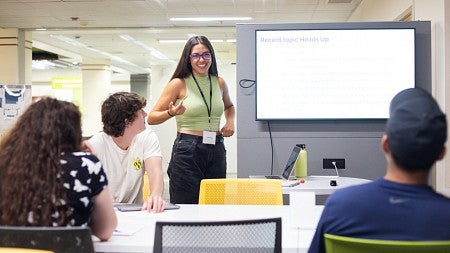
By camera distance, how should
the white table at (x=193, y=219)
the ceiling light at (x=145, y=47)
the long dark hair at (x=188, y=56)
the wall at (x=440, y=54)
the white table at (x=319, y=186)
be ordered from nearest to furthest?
the white table at (x=193, y=219), the white table at (x=319, y=186), the long dark hair at (x=188, y=56), the wall at (x=440, y=54), the ceiling light at (x=145, y=47)

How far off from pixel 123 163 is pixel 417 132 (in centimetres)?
168

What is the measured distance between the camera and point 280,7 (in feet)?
27.1

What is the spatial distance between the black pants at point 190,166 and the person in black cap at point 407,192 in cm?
193

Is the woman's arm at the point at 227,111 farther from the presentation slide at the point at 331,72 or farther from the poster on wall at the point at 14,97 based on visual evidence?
the poster on wall at the point at 14,97

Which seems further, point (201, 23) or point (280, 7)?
point (201, 23)

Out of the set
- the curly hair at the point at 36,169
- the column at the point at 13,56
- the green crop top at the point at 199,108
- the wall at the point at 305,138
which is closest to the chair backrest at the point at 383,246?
the curly hair at the point at 36,169

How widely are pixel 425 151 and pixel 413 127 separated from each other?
0.21ft

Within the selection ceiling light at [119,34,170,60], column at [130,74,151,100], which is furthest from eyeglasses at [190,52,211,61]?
column at [130,74,151,100]

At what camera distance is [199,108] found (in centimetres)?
315

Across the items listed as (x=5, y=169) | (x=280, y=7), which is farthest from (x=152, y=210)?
(x=280, y=7)

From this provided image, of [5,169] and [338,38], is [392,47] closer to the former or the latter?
Answer: [338,38]

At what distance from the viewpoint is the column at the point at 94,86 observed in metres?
14.2

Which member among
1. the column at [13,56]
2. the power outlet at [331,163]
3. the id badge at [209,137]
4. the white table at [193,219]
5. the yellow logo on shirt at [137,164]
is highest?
the column at [13,56]

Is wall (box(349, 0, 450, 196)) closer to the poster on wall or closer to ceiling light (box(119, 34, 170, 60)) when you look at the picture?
the poster on wall
